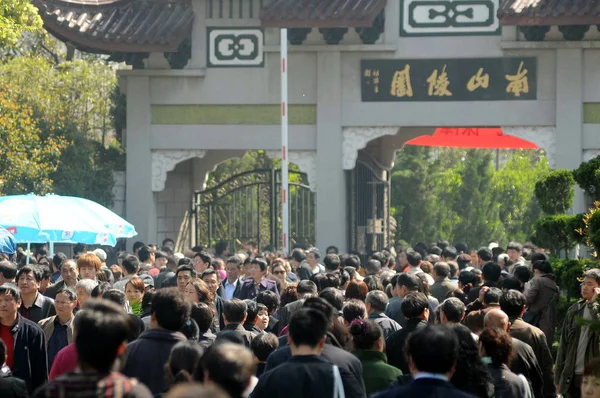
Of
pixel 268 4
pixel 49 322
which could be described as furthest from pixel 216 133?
pixel 49 322

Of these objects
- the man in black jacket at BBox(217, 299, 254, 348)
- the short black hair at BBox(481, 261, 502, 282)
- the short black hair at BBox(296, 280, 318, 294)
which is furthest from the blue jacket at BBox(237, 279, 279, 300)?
the man in black jacket at BBox(217, 299, 254, 348)

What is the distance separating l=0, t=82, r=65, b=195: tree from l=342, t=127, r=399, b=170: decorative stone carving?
211 inches

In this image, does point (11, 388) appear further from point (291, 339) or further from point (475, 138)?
point (475, 138)

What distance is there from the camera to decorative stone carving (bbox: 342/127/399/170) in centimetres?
2244

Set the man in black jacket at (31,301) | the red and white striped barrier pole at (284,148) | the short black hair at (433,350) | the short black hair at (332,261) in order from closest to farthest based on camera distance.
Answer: the short black hair at (433,350), the man in black jacket at (31,301), the short black hair at (332,261), the red and white striped barrier pole at (284,148)

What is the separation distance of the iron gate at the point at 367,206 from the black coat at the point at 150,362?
1646 centimetres

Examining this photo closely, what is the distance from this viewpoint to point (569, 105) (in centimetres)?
2173

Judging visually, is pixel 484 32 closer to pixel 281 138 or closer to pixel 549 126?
pixel 549 126

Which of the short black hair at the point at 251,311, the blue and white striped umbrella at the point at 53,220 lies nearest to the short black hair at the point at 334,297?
the short black hair at the point at 251,311

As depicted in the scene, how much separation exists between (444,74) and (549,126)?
6.66 feet

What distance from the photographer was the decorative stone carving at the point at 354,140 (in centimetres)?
2244

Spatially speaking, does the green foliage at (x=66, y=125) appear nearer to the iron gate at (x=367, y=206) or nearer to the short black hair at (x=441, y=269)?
the iron gate at (x=367, y=206)

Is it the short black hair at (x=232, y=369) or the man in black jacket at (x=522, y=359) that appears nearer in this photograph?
the short black hair at (x=232, y=369)

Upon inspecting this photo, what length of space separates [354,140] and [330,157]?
525 mm
